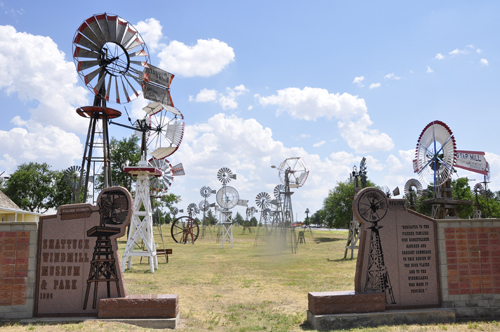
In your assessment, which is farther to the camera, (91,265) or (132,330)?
(91,265)

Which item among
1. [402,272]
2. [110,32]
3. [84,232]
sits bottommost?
[402,272]

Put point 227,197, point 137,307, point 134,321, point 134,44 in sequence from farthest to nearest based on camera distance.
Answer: point 227,197 → point 134,44 → point 137,307 → point 134,321

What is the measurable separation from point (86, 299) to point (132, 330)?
1506 mm

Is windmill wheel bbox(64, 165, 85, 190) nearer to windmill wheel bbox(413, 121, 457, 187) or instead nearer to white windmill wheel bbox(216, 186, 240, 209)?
white windmill wheel bbox(216, 186, 240, 209)

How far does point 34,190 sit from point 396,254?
5136 cm

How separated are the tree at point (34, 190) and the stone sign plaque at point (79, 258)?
43.1 meters

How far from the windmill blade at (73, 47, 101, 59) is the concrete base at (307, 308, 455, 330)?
1501 cm

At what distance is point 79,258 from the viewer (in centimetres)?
836

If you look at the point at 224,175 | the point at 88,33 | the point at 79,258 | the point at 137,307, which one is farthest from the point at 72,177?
the point at 137,307

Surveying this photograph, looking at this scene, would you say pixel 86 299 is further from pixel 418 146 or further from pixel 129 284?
pixel 418 146

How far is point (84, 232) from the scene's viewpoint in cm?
846

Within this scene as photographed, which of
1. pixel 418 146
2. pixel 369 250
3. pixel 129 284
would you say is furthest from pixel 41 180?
pixel 369 250

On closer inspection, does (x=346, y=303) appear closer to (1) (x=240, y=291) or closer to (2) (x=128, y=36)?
(1) (x=240, y=291)

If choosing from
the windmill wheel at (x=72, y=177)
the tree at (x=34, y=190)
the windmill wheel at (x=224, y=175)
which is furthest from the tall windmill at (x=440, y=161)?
the tree at (x=34, y=190)
